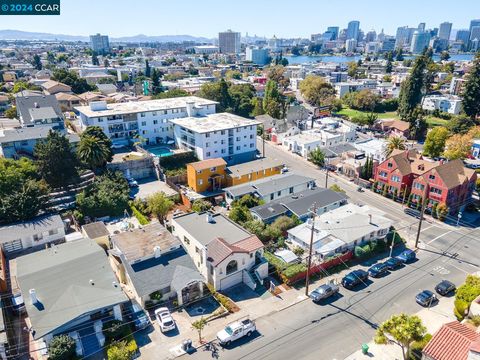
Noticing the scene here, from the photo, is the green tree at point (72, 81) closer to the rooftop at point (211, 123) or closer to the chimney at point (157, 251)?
the rooftop at point (211, 123)

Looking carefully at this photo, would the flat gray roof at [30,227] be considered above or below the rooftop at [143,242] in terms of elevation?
below

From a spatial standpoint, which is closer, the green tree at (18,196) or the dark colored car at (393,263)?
the dark colored car at (393,263)

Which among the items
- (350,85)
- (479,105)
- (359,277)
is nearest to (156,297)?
(359,277)

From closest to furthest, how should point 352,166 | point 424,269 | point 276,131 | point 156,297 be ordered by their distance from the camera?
point 156,297 < point 424,269 < point 352,166 < point 276,131

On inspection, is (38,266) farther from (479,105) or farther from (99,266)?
(479,105)

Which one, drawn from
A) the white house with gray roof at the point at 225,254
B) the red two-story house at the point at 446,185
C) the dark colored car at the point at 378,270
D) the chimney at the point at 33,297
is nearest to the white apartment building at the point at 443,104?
the red two-story house at the point at 446,185
